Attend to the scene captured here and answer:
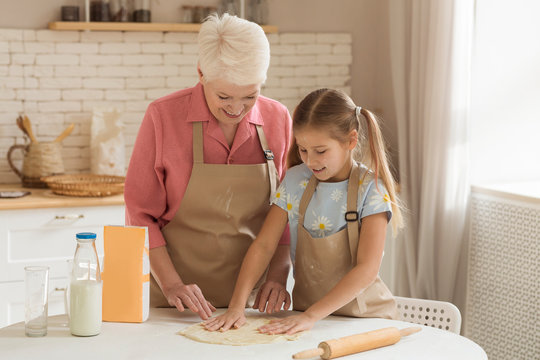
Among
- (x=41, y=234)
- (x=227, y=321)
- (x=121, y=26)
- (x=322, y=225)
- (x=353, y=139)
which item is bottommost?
(x=41, y=234)

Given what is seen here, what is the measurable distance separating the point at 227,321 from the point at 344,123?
60 centimetres

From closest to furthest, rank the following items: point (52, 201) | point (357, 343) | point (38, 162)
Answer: point (357, 343), point (52, 201), point (38, 162)

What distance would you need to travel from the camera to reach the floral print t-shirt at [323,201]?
196cm

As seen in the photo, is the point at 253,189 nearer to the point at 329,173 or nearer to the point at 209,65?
the point at 329,173

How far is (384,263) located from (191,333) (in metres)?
2.07

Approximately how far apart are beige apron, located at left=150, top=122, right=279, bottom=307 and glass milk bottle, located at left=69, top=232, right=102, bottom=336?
39cm

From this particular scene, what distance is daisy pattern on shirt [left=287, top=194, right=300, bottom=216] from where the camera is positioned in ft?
6.73

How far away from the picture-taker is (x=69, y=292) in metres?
1.76

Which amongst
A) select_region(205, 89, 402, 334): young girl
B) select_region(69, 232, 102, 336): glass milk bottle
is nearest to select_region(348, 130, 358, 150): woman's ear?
select_region(205, 89, 402, 334): young girl

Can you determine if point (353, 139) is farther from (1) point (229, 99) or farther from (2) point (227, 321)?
(2) point (227, 321)

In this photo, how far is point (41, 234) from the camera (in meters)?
3.31

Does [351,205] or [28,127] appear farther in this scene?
[28,127]

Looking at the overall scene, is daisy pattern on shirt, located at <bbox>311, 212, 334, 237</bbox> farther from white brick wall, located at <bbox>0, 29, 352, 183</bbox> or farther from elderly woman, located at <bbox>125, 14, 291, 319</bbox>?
white brick wall, located at <bbox>0, 29, 352, 183</bbox>

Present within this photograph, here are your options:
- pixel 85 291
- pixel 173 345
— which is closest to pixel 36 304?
pixel 85 291
